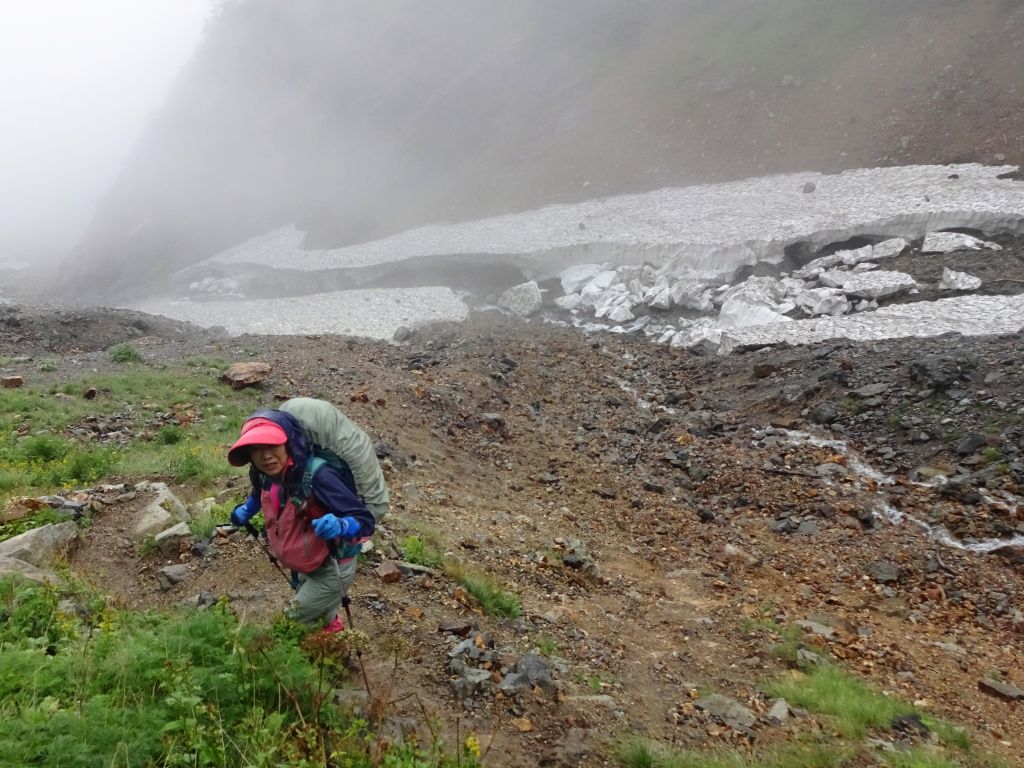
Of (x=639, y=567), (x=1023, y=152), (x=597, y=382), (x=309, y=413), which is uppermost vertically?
(x=1023, y=152)

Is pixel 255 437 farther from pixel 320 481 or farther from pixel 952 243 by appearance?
pixel 952 243

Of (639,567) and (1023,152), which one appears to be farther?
(1023,152)

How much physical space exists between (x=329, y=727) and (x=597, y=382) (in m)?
11.8

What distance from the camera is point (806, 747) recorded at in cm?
472

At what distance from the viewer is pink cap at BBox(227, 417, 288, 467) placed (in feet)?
12.4

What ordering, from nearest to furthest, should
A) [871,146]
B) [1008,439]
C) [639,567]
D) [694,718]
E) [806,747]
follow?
[806,747]
[694,718]
[639,567]
[1008,439]
[871,146]

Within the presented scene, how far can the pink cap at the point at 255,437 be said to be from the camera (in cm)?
377

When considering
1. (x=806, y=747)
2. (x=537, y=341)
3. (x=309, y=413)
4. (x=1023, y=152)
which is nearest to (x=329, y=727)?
(x=309, y=413)

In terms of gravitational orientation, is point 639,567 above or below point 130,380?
below

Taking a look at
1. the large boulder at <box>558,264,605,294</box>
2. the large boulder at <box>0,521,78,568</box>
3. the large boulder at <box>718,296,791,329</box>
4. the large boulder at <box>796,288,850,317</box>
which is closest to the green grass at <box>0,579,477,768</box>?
the large boulder at <box>0,521,78,568</box>

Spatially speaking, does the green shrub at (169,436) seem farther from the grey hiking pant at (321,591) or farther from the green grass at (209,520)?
the grey hiking pant at (321,591)

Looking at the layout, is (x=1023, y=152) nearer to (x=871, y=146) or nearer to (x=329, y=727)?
(x=871, y=146)

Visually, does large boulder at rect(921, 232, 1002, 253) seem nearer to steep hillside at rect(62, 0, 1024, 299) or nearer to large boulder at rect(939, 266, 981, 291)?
large boulder at rect(939, 266, 981, 291)

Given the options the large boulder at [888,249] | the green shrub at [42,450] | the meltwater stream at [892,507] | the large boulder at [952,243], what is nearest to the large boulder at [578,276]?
the large boulder at [888,249]
